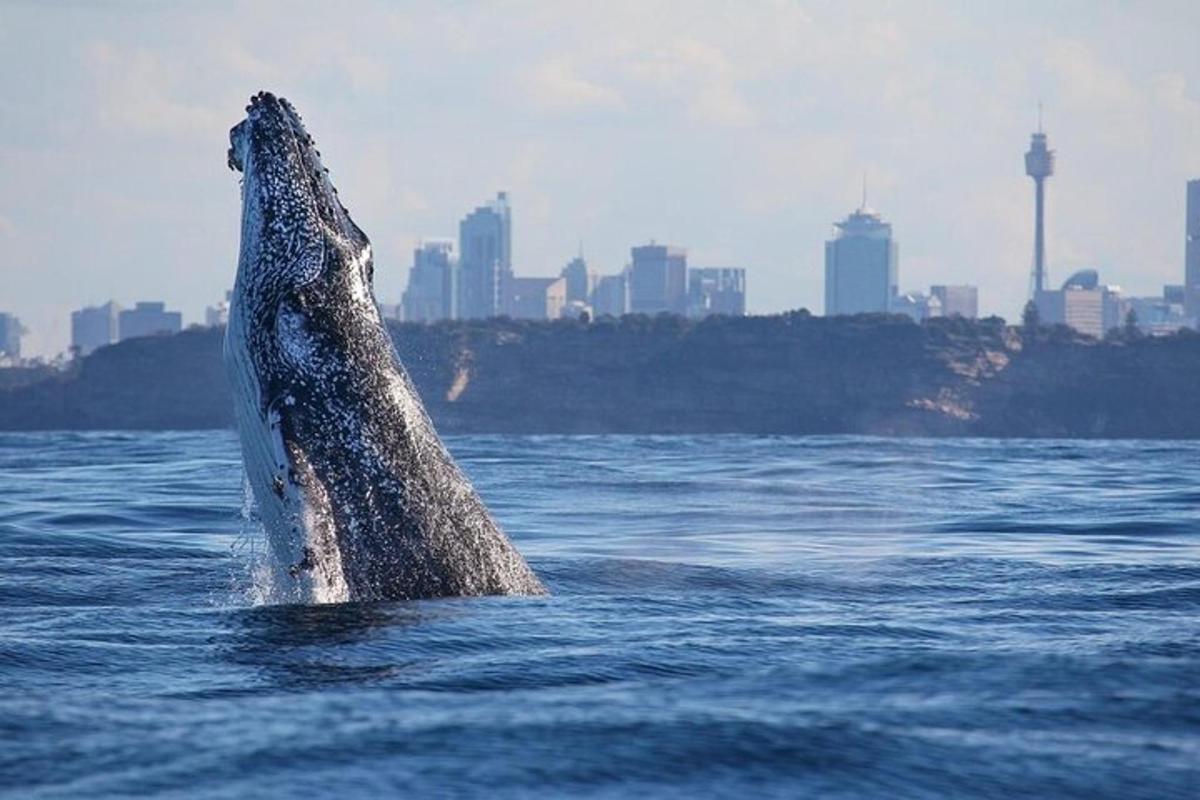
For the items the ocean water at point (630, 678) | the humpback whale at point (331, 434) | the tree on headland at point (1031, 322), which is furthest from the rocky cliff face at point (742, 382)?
the humpback whale at point (331, 434)

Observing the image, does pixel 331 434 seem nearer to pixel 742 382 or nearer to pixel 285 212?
pixel 285 212

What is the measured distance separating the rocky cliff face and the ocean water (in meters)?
156

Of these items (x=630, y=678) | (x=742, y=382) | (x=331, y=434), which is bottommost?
(x=630, y=678)

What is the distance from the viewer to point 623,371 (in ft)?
595

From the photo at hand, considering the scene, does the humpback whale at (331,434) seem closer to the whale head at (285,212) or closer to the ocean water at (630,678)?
the whale head at (285,212)

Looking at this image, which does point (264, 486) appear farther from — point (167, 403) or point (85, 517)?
point (167, 403)

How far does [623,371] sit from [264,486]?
Answer: 17306 cm

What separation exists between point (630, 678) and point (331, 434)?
222 cm

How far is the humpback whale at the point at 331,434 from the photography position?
→ 827 cm

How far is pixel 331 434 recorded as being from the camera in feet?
27.3

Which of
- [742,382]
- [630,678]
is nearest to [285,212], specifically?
[630,678]

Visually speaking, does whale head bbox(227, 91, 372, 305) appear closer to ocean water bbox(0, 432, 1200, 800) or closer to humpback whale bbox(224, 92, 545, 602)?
humpback whale bbox(224, 92, 545, 602)

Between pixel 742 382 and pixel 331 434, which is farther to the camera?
pixel 742 382

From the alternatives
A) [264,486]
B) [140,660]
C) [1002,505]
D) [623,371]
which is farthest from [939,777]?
[623,371]
